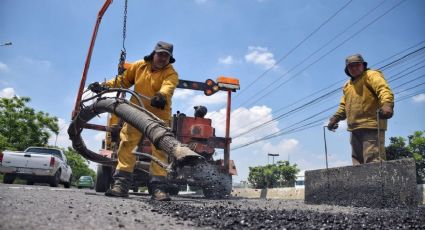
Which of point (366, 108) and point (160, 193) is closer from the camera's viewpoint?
point (160, 193)

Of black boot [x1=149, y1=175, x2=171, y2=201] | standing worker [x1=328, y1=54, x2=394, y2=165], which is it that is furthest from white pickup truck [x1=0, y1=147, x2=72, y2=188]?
standing worker [x1=328, y1=54, x2=394, y2=165]

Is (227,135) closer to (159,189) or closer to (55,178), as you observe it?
(159,189)

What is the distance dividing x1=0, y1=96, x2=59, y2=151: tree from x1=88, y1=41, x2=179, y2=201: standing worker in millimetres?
24803

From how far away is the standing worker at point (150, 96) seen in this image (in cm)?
488

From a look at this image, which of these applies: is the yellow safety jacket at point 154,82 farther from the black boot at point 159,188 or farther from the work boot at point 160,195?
the work boot at point 160,195

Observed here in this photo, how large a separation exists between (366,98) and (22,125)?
2893cm

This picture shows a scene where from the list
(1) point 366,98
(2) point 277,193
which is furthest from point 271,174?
(1) point 366,98

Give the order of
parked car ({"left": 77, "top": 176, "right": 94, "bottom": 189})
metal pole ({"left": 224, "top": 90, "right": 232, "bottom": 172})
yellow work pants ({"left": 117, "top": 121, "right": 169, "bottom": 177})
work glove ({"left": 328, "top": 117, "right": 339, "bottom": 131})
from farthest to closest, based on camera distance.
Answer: parked car ({"left": 77, "top": 176, "right": 94, "bottom": 189}), metal pole ({"left": 224, "top": 90, "right": 232, "bottom": 172}), work glove ({"left": 328, "top": 117, "right": 339, "bottom": 131}), yellow work pants ({"left": 117, "top": 121, "right": 169, "bottom": 177})

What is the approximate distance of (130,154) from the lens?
5086 millimetres

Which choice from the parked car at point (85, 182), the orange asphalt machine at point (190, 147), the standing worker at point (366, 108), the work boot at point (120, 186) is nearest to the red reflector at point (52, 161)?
the orange asphalt machine at point (190, 147)

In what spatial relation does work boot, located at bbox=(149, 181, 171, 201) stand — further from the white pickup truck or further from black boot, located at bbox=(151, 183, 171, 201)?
the white pickup truck

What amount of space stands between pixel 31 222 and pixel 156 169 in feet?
9.80

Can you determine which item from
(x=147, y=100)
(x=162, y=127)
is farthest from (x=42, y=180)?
(x=162, y=127)

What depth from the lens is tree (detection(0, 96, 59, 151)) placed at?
90.5 ft
